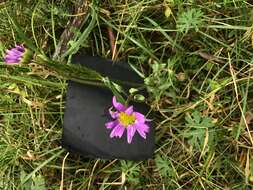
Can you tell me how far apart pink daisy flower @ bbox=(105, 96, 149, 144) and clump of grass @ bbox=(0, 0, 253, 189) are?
50 millimetres

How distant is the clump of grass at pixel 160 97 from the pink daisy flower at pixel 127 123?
2.0 inches

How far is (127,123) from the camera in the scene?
1.54 meters

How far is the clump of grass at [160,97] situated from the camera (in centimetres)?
151

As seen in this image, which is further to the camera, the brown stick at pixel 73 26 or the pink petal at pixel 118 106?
the brown stick at pixel 73 26


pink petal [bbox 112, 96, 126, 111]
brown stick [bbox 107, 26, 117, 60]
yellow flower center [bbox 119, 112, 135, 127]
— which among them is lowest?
yellow flower center [bbox 119, 112, 135, 127]

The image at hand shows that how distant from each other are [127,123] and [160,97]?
0.37 ft

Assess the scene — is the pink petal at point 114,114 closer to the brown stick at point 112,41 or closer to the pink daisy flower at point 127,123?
the pink daisy flower at point 127,123

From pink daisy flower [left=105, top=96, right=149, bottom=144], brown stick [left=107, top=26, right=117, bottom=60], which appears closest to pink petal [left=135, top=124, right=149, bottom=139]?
pink daisy flower [left=105, top=96, right=149, bottom=144]

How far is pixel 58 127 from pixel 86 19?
0.31 metres

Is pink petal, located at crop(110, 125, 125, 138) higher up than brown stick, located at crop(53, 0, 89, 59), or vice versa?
brown stick, located at crop(53, 0, 89, 59)

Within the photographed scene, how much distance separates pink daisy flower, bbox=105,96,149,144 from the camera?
152 centimetres

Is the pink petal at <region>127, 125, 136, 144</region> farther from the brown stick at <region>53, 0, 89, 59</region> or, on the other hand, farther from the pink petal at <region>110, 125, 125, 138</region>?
the brown stick at <region>53, 0, 89, 59</region>

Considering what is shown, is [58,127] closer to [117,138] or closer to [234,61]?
[117,138]

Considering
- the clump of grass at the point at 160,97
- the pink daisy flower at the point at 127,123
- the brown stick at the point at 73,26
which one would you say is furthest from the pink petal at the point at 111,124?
the brown stick at the point at 73,26
